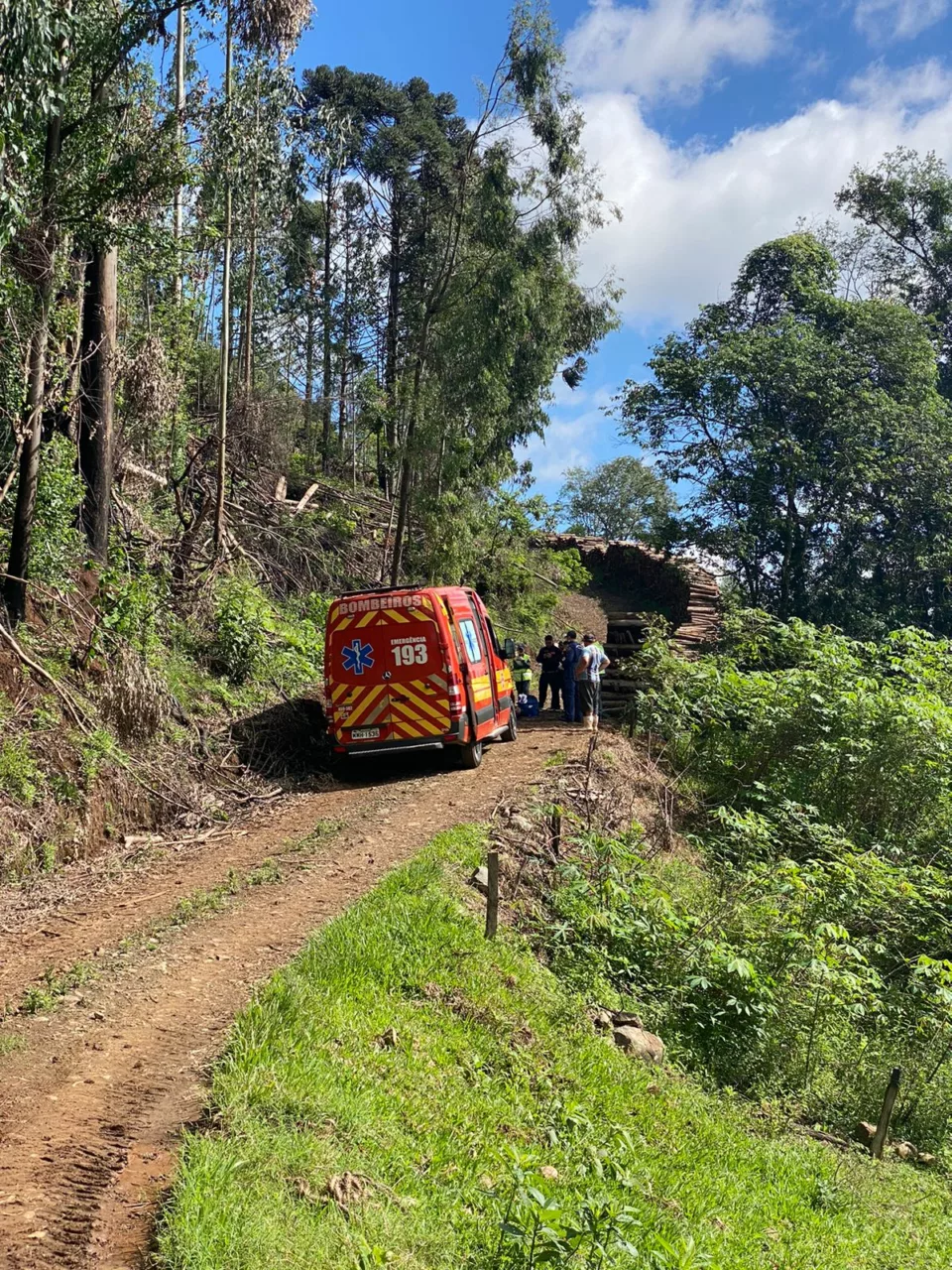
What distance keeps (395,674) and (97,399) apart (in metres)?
5.23

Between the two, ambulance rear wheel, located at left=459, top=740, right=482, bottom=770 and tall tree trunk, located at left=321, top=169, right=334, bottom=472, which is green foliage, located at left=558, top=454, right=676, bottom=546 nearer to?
tall tree trunk, located at left=321, top=169, right=334, bottom=472

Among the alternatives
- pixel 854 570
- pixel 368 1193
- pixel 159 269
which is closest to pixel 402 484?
pixel 159 269

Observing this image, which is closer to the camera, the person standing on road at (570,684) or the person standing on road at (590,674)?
the person standing on road at (590,674)

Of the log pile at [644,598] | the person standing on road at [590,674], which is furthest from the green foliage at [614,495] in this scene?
the person standing on road at [590,674]

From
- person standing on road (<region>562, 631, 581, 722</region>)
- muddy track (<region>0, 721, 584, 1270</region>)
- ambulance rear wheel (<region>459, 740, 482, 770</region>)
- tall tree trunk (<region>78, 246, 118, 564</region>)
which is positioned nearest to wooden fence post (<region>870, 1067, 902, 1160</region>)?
muddy track (<region>0, 721, 584, 1270</region>)

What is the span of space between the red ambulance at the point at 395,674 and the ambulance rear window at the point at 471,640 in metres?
0.34

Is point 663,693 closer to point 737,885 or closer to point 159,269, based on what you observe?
point 737,885

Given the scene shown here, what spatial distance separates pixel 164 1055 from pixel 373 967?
1.64 m

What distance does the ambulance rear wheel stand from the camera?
1354 centimetres

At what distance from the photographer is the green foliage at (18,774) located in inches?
348

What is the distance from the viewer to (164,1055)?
200 inches

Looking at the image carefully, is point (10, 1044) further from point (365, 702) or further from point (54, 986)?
point (365, 702)

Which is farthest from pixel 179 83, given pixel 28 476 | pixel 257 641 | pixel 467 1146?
pixel 467 1146

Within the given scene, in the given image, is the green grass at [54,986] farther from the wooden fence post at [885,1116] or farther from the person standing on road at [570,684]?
the person standing on road at [570,684]
